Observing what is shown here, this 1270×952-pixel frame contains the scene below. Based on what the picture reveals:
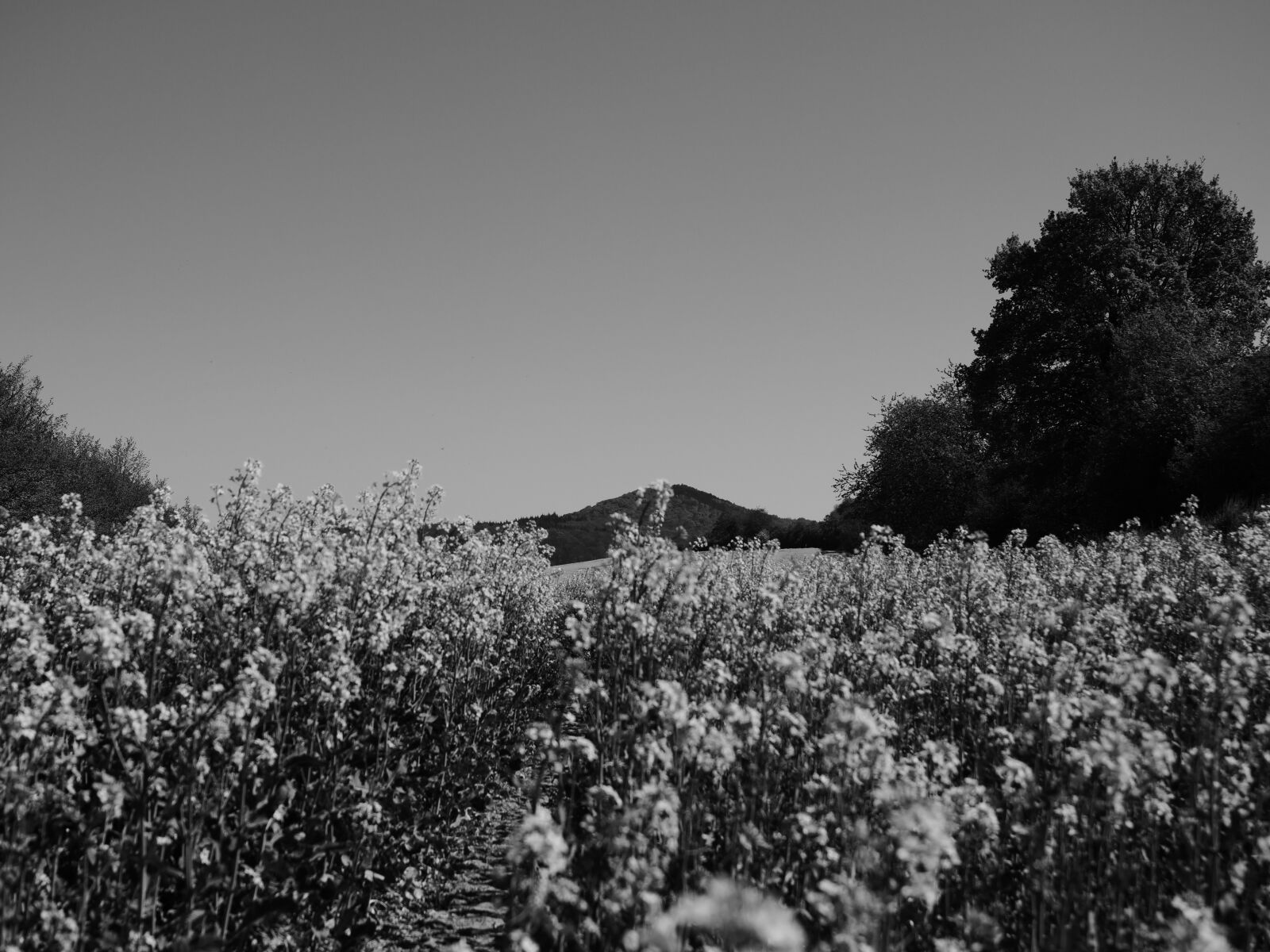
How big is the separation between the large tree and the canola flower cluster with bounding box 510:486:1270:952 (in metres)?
31.3

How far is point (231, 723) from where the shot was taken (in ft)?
15.9

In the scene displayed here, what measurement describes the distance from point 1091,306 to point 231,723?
136 ft

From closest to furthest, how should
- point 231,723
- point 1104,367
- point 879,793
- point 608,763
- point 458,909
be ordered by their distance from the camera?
1. point 879,793
2. point 231,723
3. point 608,763
4. point 458,909
5. point 1104,367

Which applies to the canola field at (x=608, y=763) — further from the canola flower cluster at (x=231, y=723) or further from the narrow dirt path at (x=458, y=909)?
the narrow dirt path at (x=458, y=909)

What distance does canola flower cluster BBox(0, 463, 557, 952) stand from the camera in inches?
163

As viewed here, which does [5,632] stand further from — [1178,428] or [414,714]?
[1178,428]

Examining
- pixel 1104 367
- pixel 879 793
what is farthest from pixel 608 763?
pixel 1104 367

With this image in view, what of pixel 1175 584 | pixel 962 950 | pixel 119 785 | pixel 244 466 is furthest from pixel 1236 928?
pixel 1175 584

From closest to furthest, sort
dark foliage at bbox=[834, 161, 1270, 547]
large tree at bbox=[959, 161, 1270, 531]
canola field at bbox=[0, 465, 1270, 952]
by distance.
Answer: canola field at bbox=[0, 465, 1270, 952] < dark foliage at bbox=[834, 161, 1270, 547] < large tree at bbox=[959, 161, 1270, 531]

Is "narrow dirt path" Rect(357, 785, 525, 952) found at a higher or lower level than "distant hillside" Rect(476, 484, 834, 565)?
lower

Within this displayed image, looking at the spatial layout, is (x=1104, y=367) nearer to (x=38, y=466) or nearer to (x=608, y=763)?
(x=608, y=763)

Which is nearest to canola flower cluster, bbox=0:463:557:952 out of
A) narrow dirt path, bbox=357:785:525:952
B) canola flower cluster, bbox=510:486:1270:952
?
narrow dirt path, bbox=357:785:525:952

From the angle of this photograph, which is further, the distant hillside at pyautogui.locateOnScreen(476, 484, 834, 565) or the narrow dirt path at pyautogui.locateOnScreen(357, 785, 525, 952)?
the distant hillside at pyautogui.locateOnScreen(476, 484, 834, 565)

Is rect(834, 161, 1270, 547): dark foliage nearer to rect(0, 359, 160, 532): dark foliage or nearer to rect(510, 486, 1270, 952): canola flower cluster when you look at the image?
rect(510, 486, 1270, 952): canola flower cluster
